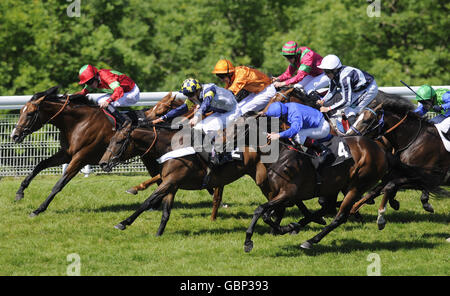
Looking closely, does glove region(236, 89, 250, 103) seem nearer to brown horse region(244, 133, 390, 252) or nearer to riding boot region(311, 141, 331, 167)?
brown horse region(244, 133, 390, 252)

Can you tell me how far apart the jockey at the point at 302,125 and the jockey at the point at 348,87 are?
105cm

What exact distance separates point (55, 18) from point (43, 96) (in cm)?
1217

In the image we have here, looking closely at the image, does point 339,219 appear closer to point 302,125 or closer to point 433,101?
point 302,125

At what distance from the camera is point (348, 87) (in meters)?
9.39

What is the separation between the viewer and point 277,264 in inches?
309

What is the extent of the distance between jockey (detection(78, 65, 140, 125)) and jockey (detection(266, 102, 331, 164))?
273 centimetres

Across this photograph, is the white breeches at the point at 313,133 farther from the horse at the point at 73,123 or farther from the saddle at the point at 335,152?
the horse at the point at 73,123

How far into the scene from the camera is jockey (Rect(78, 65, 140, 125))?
33.5ft

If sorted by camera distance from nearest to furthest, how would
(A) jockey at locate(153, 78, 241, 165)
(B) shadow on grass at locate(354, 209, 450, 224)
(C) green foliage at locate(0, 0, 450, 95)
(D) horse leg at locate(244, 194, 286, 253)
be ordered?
(D) horse leg at locate(244, 194, 286, 253) → (A) jockey at locate(153, 78, 241, 165) → (B) shadow on grass at locate(354, 209, 450, 224) → (C) green foliage at locate(0, 0, 450, 95)

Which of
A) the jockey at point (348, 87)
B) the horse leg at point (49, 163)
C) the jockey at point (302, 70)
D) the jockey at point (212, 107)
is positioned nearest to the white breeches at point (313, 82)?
the jockey at point (302, 70)

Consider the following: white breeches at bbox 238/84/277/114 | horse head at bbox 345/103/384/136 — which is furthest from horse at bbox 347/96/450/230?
white breeches at bbox 238/84/277/114

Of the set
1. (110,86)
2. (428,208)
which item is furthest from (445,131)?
(110,86)

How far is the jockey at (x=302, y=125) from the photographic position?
7988mm
